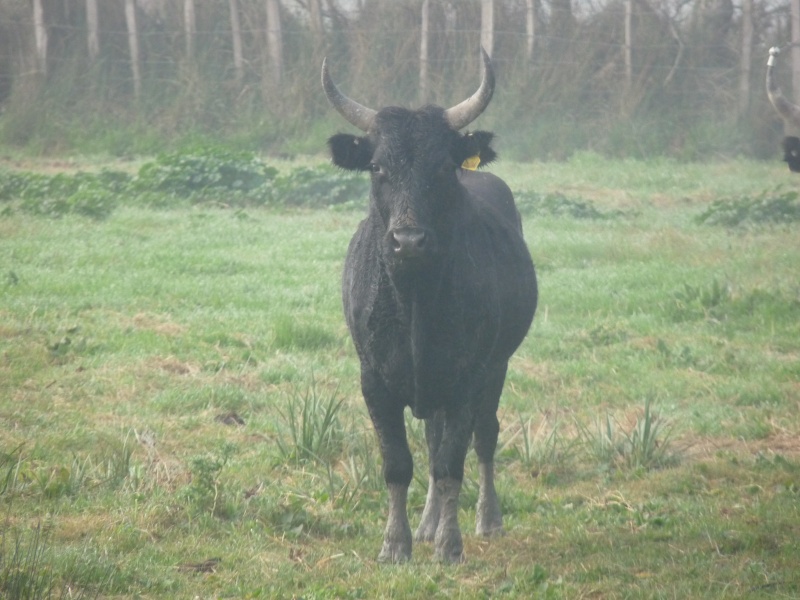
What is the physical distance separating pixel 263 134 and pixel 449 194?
60.9ft

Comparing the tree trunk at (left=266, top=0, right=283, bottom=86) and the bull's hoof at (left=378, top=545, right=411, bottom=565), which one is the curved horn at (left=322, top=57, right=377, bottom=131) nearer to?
the bull's hoof at (left=378, top=545, right=411, bottom=565)

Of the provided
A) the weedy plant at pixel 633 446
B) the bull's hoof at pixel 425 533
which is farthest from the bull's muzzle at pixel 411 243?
the weedy plant at pixel 633 446

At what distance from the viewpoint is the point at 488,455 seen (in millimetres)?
6539

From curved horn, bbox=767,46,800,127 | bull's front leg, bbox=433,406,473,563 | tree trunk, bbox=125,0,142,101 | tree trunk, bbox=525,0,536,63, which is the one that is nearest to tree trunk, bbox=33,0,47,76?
tree trunk, bbox=125,0,142,101

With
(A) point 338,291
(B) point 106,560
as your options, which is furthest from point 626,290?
(B) point 106,560

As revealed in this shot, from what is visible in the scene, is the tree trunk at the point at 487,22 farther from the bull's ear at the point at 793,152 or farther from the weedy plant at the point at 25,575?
the weedy plant at the point at 25,575

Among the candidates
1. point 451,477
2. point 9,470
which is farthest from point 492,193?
point 9,470

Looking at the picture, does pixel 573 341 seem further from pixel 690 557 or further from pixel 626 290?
pixel 690 557

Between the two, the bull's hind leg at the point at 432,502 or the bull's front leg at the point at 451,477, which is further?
the bull's hind leg at the point at 432,502

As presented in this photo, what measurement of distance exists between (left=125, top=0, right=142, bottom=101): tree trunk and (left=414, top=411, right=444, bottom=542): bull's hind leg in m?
19.7

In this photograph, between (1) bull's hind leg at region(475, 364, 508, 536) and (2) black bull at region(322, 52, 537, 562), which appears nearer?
(2) black bull at region(322, 52, 537, 562)

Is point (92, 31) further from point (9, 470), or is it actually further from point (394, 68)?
point (9, 470)

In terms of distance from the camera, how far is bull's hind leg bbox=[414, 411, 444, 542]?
6.16 meters

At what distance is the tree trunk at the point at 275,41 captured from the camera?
24328 millimetres
